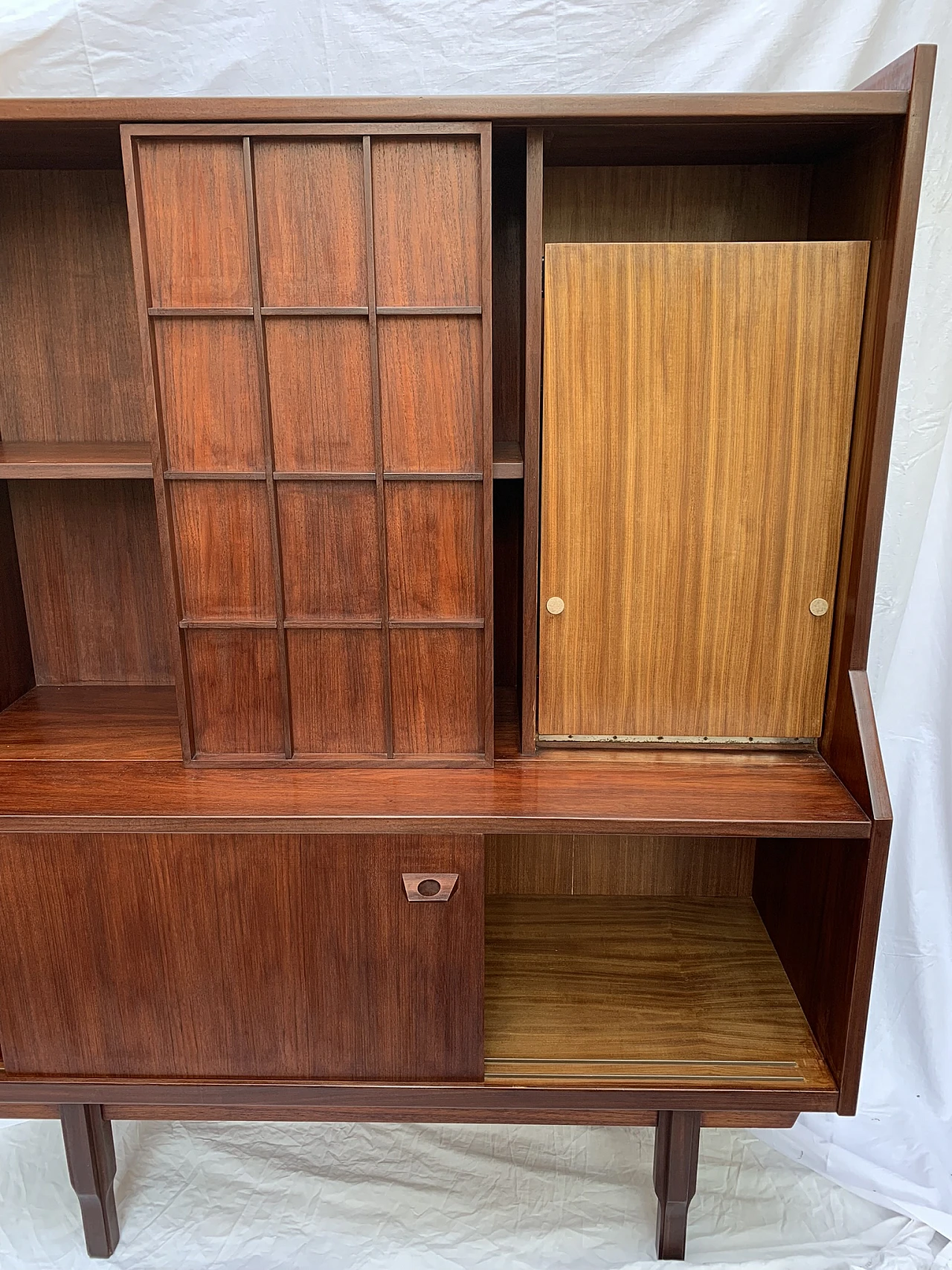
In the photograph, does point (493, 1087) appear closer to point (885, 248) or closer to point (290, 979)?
point (290, 979)

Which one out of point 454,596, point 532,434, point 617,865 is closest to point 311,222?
point 532,434

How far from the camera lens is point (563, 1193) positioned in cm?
185

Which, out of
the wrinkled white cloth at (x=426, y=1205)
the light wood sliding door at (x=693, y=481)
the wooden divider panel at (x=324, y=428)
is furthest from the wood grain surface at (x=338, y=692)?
the wrinkled white cloth at (x=426, y=1205)

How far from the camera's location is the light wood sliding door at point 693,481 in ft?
4.58

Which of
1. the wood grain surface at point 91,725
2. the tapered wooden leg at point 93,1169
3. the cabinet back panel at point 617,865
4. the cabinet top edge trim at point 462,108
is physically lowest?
the tapered wooden leg at point 93,1169

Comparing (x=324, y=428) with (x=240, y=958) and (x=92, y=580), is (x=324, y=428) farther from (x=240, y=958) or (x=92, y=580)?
(x=240, y=958)

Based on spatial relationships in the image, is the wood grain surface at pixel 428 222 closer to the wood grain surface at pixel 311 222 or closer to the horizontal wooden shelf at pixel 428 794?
the wood grain surface at pixel 311 222

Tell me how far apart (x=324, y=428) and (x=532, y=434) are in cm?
30

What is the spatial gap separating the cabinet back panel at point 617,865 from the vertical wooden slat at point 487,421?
48 cm

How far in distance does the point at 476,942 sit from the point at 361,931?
6.6 inches

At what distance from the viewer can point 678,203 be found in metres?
1.65

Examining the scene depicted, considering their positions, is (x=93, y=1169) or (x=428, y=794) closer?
(x=428, y=794)

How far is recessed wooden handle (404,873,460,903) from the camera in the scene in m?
1.43

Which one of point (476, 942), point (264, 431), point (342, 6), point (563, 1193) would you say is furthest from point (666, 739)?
point (342, 6)
